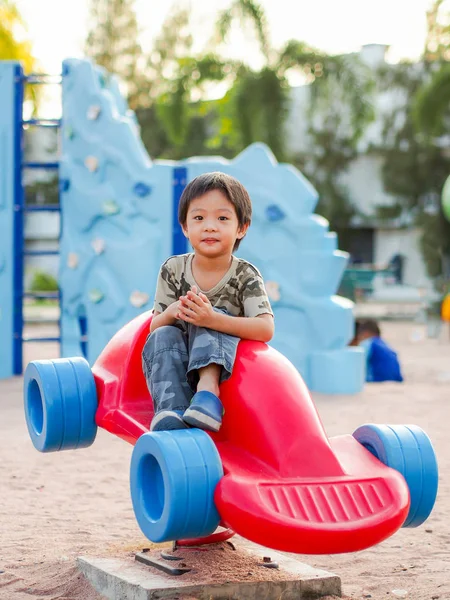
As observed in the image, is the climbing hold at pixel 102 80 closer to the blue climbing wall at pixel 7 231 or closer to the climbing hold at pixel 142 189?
the blue climbing wall at pixel 7 231

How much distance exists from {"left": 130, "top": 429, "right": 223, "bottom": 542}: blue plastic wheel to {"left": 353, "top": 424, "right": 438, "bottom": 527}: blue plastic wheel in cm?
58

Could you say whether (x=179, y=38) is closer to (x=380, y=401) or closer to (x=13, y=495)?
(x=380, y=401)

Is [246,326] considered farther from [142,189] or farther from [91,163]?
[91,163]

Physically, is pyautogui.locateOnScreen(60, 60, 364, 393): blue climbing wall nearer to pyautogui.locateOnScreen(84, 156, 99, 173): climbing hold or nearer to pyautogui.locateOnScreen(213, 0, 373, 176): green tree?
pyautogui.locateOnScreen(84, 156, 99, 173): climbing hold

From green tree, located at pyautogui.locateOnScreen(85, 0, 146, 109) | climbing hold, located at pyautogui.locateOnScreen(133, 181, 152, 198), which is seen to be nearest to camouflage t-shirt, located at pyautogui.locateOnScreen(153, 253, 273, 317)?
climbing hold, located at pyautogui.locateOnScreen(133, 181, 152, 198)

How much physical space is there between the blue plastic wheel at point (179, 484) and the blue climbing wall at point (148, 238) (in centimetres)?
564

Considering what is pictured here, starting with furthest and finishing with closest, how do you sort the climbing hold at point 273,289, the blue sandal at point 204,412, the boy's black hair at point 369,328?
the boy's black hair at point 369,328, the climbing hold at point 273,289, the blue sandal at point 204,412

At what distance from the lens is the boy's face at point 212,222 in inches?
123

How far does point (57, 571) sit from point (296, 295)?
5205mm

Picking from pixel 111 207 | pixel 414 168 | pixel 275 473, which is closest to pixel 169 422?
pixel 275 473

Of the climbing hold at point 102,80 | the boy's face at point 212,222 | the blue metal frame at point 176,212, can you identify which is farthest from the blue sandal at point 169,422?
the climbing hold at point 102,80

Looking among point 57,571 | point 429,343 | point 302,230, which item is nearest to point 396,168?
point 429,343

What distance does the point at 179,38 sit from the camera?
120ft

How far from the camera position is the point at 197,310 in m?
3.01
